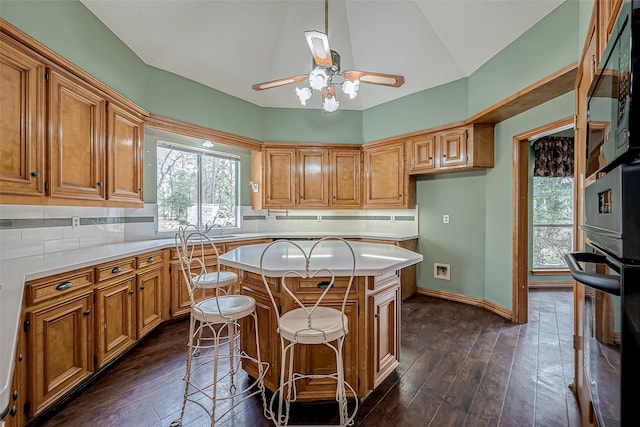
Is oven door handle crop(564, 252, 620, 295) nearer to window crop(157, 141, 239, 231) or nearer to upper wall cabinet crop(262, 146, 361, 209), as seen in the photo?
A: window crop(157, 141, 239, 231)

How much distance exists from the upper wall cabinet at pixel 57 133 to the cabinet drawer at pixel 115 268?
1.81 feet

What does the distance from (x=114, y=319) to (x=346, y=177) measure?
335 cm

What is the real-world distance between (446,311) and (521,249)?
110cm

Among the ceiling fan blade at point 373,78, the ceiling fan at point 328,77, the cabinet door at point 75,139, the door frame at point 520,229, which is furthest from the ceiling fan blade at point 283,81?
the door frame at point 520,229

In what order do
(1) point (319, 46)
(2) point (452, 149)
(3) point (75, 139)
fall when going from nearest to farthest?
(1) point (319, 46) → (3) point (75, 139) → (2) point (452, 149)

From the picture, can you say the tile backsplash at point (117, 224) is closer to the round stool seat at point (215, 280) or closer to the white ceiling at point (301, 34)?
the round stool seat at point (215, 280)

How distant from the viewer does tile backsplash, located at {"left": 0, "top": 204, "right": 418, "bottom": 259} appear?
1984 mm

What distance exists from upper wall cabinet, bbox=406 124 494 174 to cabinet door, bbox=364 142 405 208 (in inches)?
7.6

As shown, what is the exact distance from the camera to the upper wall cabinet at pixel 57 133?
1.69 meters

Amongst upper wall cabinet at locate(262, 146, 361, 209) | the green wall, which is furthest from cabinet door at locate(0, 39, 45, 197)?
upper wall cabinet at locate(262, 146, 361, 209)

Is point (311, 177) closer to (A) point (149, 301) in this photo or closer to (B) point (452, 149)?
(B) point (452, 149)

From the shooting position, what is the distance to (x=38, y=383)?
1.59m

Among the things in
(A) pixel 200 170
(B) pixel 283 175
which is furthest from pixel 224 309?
(B) pixel 283 175

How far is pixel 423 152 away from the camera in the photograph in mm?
3770
